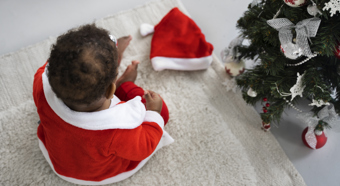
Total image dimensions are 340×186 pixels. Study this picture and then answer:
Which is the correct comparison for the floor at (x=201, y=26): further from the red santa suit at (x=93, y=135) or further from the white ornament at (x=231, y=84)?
the red santa suit at (x=93, y=135)

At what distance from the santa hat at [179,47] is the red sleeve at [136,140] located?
17.1 inches

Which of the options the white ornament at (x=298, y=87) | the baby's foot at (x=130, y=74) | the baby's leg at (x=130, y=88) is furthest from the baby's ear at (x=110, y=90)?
the white ornament at (x=298, y=87)

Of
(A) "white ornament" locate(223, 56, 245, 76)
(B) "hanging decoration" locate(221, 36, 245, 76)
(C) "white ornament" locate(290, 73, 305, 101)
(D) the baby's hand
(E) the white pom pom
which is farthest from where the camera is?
(E) the white pom pom

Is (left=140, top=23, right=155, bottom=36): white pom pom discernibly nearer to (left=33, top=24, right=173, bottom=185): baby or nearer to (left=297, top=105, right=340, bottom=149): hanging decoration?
(left=33, top=24, right=173, bottom=185): baby

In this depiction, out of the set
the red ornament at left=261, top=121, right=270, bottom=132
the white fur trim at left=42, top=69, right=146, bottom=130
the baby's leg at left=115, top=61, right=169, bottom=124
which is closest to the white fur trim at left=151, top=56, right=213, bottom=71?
the baby's leg at left=115, top=61, right=169, bottom=124

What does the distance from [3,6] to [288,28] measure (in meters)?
1.37

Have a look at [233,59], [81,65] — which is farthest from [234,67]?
[81,65]

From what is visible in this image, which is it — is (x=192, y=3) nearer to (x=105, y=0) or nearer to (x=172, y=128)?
(x=105, y=0)

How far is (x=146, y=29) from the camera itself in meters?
1.39

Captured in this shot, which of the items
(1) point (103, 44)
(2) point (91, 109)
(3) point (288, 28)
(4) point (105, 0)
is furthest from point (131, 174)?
(4) point (105, 0)

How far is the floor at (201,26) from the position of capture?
3.93ft

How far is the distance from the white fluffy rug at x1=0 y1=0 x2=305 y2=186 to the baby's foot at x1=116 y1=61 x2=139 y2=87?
65 mm

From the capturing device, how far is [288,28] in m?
0.81

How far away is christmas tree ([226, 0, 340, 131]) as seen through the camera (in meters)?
0.76
